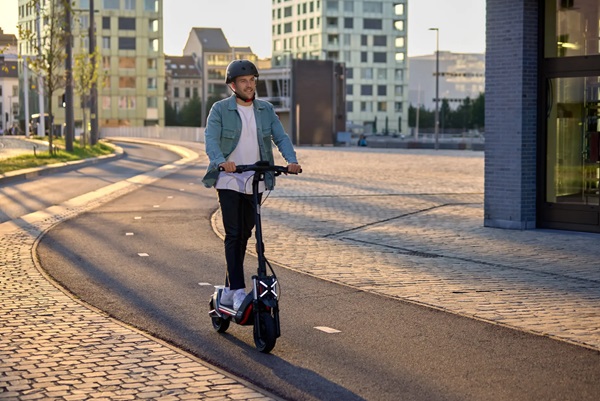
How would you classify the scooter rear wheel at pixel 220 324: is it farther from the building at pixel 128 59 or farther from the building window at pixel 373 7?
the building window at pixel 373 7

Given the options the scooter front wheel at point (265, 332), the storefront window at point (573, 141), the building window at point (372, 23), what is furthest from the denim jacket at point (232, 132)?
the building window at point (372, 23)

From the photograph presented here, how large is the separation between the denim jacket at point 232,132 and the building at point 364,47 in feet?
475

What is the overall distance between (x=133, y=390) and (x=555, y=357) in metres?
2.68

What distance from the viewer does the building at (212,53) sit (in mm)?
168250

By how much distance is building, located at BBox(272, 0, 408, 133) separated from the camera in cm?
15350

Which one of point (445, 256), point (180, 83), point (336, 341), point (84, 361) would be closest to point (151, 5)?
point (180, 83)

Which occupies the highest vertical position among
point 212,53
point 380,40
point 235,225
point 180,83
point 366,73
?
point 380,40

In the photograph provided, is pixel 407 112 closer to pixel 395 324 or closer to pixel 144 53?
pixel 144 53

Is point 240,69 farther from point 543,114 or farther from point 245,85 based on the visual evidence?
point 543,114

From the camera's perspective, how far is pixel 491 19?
15.8m

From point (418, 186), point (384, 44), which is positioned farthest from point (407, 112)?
point (418, 186)

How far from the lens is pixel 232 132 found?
7465 mm

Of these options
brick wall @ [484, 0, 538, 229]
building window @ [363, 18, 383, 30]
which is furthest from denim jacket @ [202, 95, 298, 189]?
building window @ [363, 18, 383, 30]

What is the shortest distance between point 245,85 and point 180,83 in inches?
6725
